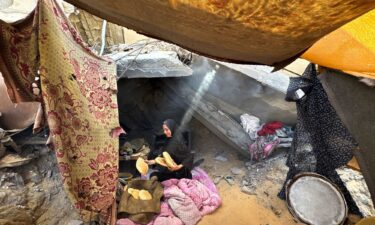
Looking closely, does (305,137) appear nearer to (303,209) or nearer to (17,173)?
(303,209)

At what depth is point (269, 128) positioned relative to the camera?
3926 millimetres

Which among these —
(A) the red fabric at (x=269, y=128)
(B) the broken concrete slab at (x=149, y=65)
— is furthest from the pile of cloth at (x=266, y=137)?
(B) the broken concrete slab at (x=149, y=65)

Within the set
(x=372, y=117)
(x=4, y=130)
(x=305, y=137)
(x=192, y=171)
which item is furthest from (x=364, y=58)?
(x=4, y=130)

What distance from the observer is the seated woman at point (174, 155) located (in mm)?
3773

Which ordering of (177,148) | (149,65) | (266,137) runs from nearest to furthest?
1. (149,65)
2. (266,137)
3. (177,148)

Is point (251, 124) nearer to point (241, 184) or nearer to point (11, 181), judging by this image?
point (241, 184)

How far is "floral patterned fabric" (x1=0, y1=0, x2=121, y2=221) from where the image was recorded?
2066 millimetres

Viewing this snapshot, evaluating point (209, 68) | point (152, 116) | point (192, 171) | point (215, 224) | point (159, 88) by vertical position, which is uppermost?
point (209, 68)

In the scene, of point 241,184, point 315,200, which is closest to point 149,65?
point 241,184

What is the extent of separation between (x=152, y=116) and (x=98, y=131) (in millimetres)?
1918

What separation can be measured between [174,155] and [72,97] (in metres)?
1.95

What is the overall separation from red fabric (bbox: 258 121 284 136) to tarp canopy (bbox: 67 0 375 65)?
302cm

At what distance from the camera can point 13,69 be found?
2104 mm

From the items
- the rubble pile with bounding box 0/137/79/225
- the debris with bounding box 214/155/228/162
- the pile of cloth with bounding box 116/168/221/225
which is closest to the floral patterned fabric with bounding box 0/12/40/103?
the rubble pile with bounding box 0/137/79/225
